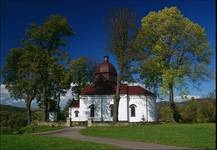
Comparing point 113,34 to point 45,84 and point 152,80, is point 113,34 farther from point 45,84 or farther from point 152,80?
point 45,84

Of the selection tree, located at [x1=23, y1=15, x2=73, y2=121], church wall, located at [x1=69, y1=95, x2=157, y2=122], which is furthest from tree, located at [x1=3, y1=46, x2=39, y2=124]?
church wall, located at [x1=69, y1=95, x2=157, y2=122]

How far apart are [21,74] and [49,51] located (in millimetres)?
4962

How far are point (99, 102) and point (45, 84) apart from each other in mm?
10256

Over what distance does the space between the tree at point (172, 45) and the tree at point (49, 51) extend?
1166 centimetres

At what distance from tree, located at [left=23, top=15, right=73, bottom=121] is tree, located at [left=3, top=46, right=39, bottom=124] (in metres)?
0.86

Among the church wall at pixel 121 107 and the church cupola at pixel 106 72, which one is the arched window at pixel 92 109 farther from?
the church cupola at pixel 106 72

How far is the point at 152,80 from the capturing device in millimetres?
45688

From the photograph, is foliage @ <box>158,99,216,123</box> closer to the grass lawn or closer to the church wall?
the church wall

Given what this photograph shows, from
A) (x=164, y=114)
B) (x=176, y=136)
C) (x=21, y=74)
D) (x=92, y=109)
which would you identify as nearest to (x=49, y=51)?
(x=21, y=74)

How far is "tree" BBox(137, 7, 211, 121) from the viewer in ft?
141

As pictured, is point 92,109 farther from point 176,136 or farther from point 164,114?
point 176,136

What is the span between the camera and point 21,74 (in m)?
49.2

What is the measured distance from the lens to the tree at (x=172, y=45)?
141 feet

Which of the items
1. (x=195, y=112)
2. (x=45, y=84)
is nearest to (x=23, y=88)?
(x=45, y=84)
